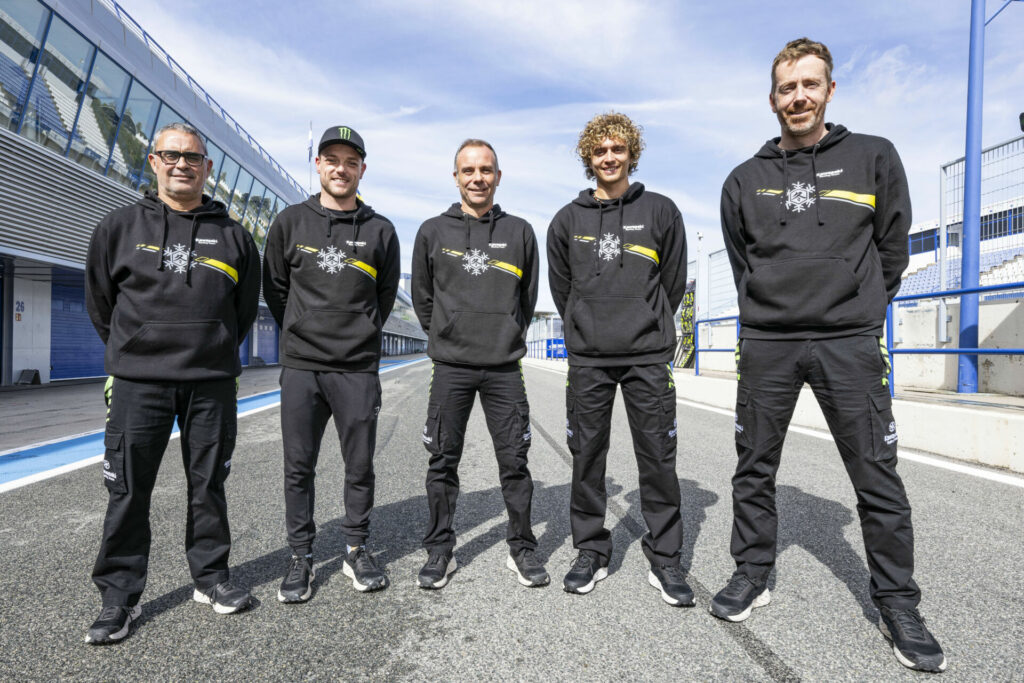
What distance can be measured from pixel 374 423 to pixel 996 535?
3228 millimetres

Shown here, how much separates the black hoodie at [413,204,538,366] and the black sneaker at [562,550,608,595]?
3.22ft

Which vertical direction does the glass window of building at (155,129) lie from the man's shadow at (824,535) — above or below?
above

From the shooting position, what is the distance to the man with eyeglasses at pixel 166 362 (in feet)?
7.80

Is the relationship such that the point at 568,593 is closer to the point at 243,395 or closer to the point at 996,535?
the point at 996,535

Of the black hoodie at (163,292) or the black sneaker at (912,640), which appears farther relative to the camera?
the black hoodie at (163,292)

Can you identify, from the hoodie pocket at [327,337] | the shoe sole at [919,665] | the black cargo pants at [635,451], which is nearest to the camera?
the shoe sole at [919,665]

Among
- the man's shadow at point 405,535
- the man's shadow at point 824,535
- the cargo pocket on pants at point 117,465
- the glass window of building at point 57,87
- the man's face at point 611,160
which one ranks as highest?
the glass window of building at point 57,87

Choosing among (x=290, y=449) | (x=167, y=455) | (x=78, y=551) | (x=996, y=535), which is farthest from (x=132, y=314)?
(x=996, y=535)

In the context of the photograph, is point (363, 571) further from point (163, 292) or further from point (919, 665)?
point (919, 665)

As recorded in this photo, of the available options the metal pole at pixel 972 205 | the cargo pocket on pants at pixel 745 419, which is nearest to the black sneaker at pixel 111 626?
the cargo pocket on pants at pixel 745 419

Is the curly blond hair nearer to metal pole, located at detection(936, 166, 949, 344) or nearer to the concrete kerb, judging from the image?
the concrete kerb

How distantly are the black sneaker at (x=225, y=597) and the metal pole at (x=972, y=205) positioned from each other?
8.54 meters

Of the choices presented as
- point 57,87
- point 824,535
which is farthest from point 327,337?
point 57,87

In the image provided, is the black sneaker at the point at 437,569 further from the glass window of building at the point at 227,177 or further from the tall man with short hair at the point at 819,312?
the glass window of building at the point at 227,177
